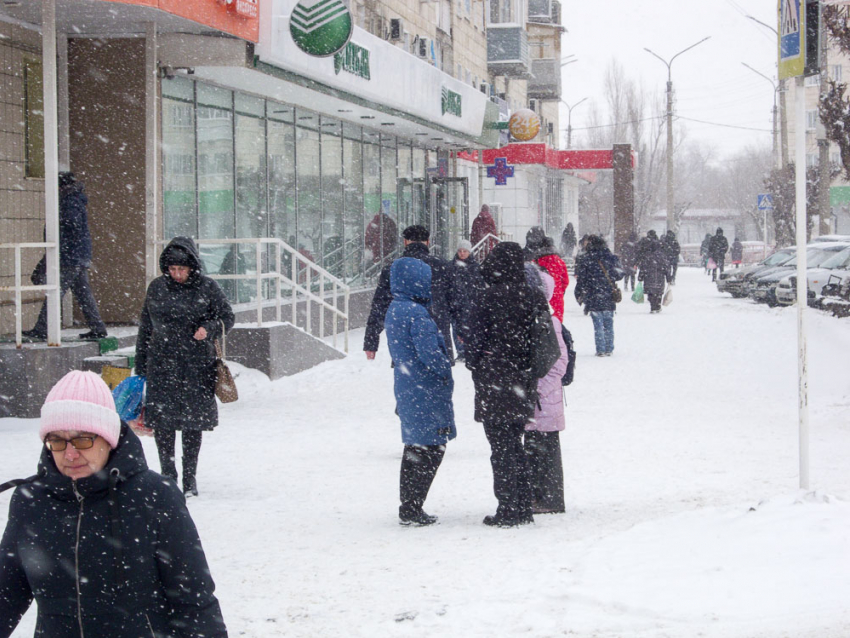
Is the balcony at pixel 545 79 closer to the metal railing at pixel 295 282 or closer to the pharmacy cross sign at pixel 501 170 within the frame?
the pharmacy cross sign at pixel 501 170

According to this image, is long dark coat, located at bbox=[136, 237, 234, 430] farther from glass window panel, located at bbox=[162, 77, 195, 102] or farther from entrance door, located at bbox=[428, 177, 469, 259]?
entrance door, located at bbox=[428, 177, 469, 259]

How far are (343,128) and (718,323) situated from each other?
780cm

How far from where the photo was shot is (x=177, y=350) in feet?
22.7

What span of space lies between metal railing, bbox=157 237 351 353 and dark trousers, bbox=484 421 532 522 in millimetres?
6720

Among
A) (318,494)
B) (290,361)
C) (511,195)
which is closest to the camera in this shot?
(318,494)

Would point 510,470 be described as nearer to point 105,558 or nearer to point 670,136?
point 105,558

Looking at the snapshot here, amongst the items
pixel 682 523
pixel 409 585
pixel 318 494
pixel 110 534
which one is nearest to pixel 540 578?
pixel 409 585

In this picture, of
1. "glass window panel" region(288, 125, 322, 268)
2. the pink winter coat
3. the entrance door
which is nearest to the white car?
the entrance door

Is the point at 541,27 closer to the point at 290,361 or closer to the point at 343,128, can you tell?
the point at 343,128

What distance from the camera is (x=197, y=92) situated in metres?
15.0

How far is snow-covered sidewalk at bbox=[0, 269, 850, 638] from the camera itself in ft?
15.9

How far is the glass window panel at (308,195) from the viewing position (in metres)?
18.8

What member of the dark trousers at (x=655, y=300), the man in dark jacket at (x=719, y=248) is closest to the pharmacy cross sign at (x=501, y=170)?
the man in dark jacket at (x=719, y=248)

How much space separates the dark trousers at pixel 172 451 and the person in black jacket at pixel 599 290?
905cm
